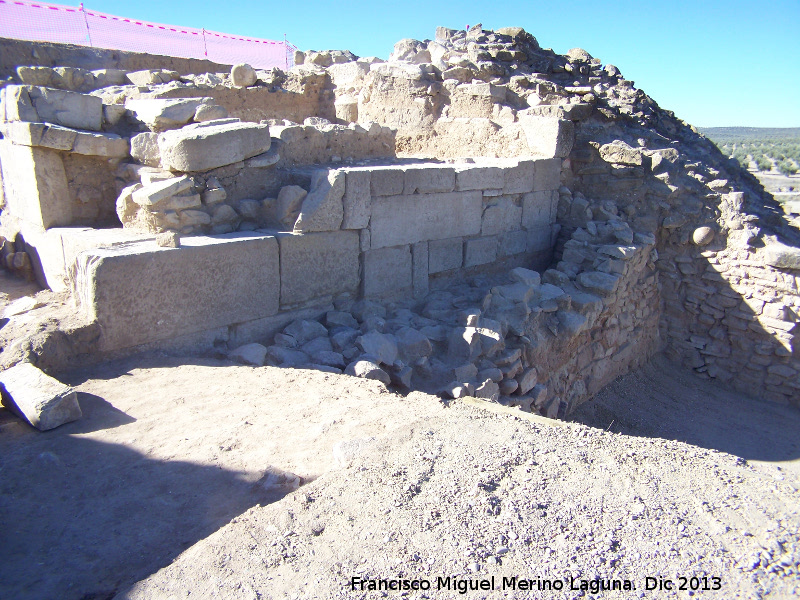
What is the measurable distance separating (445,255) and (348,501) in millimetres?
3834

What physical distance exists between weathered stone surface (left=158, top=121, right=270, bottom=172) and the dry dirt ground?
1.77 metres

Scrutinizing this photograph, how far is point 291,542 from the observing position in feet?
7.09

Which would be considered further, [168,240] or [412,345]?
[412,345]

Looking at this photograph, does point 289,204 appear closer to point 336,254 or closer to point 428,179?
point 336,254

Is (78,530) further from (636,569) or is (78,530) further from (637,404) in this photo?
(637,404)

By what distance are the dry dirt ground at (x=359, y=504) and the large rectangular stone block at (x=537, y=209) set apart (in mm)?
3715

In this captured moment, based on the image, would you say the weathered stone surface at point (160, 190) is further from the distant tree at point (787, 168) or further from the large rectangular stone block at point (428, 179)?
the distant tree at point (787, 168)

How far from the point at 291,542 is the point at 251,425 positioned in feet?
3.75

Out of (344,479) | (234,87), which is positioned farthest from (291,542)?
(234,87)

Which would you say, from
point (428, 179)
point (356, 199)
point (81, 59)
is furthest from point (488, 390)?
point (81, 59)

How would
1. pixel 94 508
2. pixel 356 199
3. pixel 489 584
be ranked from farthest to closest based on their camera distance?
pixel 356 199
pixel 94 508
pixel 489 584

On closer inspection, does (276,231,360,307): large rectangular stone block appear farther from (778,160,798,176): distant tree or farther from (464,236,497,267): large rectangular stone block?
(778,160,798,176): distant tree

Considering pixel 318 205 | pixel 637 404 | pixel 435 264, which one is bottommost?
pixel 637 404

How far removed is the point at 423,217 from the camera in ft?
18.3
